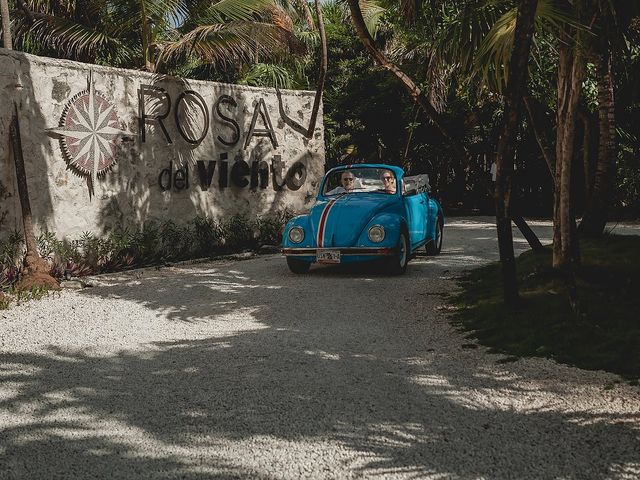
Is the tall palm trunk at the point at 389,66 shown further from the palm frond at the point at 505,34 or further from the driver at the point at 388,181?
the driver at the point at 388,181

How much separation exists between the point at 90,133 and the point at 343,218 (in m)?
3.87

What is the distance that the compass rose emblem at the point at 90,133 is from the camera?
1061 centimetres

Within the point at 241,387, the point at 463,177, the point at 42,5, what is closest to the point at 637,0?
the point at 241,387

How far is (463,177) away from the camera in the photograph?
23750 mm

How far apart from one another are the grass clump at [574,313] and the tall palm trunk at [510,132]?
1.21 feet

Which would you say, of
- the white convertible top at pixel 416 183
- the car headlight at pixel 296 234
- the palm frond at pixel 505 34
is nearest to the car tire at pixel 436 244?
the white convertible top at pixel 416 183

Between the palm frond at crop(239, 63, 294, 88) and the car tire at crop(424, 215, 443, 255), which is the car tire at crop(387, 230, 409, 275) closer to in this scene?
the car tire at crop(424, 215, 443, 255)

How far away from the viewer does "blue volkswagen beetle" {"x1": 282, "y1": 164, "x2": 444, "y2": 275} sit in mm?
9656

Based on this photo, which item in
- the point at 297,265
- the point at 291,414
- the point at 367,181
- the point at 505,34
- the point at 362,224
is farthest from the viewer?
the point at 367,181

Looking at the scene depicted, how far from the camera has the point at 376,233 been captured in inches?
379

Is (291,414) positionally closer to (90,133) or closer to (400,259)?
(400,259)

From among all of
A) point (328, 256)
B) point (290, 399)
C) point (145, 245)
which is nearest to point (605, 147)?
point (328, 256)

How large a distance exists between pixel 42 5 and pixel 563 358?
534 inches

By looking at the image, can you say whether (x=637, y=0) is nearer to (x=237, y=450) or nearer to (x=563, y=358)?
(x=563, y=358)
